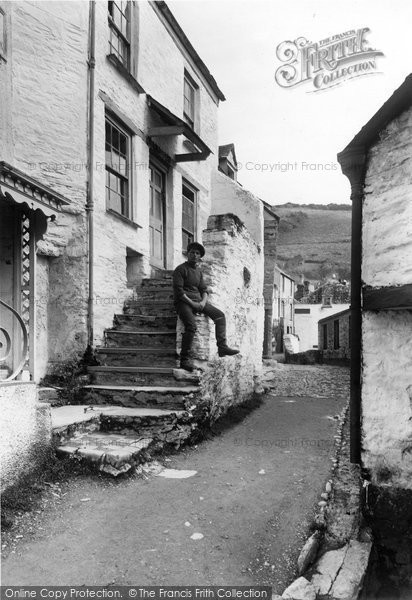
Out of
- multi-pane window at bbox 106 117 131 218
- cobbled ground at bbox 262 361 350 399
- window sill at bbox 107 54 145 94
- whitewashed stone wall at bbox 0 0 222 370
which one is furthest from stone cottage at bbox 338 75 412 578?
cobbled ground at bbox 262 361 350 399

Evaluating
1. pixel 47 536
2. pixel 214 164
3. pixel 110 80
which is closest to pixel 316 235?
pixel 214 164

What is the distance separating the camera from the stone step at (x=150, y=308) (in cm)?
889

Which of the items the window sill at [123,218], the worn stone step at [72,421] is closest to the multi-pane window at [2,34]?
the window sill at [123,218]

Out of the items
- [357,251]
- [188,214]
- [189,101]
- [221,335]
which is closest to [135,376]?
[221,335]

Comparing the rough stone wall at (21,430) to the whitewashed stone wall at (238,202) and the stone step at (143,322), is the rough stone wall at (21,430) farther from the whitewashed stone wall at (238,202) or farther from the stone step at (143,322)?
the whitewashed stone wall at (238,202)

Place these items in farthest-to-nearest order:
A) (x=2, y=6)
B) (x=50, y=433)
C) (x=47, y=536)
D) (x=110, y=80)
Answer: (x=110, y=80) < (x=2, y=6) < (x=50, y=433) < (x=47, y=536)

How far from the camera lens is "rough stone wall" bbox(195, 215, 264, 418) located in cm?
747

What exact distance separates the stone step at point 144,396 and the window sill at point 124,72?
20.1 ft

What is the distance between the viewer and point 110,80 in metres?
8.81

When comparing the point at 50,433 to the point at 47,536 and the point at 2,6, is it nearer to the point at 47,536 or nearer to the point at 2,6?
the point at 47,536

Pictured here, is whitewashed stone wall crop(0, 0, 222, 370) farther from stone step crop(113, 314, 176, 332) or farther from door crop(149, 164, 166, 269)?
door crop(149, 164, 166, 269)

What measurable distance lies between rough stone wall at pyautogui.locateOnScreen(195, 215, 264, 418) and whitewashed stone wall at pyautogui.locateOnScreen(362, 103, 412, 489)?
3253 millimetres

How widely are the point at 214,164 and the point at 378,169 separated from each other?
10.9 meters

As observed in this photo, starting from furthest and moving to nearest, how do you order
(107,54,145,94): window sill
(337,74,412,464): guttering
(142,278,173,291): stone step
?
(142,278,173,291): stone step → (107,54,145,94): window sill → (337,74,412,464): guttering
